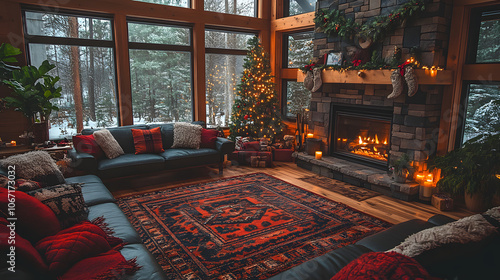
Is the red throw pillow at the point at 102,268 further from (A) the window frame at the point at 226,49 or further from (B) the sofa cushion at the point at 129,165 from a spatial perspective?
(A) the window frame at the point at 226,49

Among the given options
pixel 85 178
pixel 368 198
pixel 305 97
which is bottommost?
pixel 368 198

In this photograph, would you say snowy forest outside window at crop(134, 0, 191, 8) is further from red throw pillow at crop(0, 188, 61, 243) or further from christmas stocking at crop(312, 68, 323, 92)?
red throw pillow at crop(0, 188, 61, 243)

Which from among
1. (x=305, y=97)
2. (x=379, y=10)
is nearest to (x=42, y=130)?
(x=305, y=97)

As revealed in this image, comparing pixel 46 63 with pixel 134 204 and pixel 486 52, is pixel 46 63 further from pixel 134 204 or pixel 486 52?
pixel 486 52

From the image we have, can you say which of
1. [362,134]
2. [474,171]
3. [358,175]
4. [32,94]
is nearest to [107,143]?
[32,94]

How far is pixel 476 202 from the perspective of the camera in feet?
12.6

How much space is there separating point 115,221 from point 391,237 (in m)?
2.14

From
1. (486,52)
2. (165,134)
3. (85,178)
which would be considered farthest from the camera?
(165,134)

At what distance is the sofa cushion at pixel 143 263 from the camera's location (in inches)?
73.1

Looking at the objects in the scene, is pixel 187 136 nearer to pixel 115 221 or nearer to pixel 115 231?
pixel 115 221

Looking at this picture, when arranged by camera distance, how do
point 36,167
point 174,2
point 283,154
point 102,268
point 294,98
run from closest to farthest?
1. point 102,268
2. point 36,167
3. point 174,2
4. point 283,154
5. point 294,98

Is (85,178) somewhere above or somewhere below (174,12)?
below

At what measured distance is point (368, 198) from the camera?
4.30 meters

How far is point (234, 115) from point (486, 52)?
412 cm
